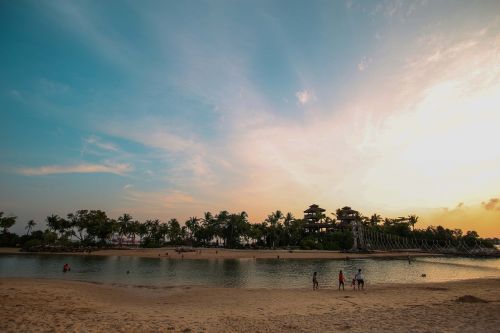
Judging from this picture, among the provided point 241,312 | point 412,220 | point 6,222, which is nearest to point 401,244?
point 412,220

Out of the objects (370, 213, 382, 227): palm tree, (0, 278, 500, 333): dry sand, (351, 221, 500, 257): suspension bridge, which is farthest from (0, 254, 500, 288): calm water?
(370, 213, 382, 227): palm tree

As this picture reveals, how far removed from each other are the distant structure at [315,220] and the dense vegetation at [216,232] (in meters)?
1.51

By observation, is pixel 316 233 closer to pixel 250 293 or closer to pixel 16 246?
pixel 250 293

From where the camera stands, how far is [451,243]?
116 m

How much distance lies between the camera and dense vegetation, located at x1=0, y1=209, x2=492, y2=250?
107375 millimetres

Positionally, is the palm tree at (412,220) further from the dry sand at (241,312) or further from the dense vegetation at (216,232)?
the dry sand at (241,312)

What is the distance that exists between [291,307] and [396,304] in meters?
7.50

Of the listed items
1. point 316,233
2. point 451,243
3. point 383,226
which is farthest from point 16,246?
point 451,243

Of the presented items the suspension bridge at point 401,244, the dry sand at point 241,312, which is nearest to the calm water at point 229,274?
the dry sand at point 241,312

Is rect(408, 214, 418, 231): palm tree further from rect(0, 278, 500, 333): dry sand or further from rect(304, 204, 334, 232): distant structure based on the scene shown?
rect(0, 278, 500, 333): dry sand

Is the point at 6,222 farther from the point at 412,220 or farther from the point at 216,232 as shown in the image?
the point at 412,220

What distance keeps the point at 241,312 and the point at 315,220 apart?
352ft

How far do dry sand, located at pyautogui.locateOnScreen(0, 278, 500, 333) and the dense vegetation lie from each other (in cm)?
8139

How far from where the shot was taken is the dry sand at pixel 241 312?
44.3 ft
